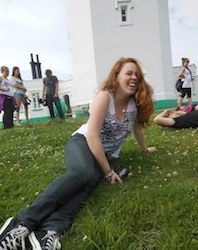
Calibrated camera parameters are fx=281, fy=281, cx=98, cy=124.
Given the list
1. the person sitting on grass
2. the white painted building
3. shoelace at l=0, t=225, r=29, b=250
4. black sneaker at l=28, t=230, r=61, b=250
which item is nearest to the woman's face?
black sneaker at l=28, t=230, r=61, b=250

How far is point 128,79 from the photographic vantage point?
12.3ft

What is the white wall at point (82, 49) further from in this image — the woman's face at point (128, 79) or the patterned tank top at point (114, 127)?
the woman's face at point (128, 79)

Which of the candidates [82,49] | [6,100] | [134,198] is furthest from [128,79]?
[82,49]

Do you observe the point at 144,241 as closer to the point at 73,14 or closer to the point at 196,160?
the point at 196,160

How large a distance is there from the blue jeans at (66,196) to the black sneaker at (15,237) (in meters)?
0.06

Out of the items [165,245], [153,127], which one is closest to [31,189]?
[165,245]

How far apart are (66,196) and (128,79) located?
1753 mm

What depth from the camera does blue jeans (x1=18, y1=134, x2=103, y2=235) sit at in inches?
105

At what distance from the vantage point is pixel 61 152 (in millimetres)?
5969

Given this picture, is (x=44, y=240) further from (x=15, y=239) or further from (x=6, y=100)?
(x=6, y=100)

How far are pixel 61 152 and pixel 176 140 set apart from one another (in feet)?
7.91

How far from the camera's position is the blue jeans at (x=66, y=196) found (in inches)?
105

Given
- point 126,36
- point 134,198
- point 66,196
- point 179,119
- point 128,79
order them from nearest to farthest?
1. point 66,196
2. point 134,198
3. point 128,79
4. point 179,119
5. point 126,36

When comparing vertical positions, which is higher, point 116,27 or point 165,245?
point 116,27
